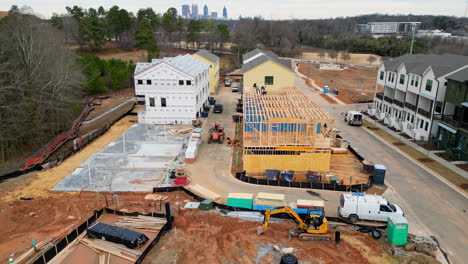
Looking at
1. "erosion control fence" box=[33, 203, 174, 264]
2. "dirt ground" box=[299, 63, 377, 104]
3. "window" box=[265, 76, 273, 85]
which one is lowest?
"erosion control fence" box=[33, 203, 174, 264]

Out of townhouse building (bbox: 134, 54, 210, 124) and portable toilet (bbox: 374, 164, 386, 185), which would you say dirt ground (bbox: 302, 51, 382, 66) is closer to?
townhouse building (bbox: 134, 54, 210, 124)

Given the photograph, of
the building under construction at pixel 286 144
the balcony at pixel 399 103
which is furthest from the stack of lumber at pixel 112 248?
the balcony at pixel 399 103

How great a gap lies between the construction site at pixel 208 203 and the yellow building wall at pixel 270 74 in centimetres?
1231

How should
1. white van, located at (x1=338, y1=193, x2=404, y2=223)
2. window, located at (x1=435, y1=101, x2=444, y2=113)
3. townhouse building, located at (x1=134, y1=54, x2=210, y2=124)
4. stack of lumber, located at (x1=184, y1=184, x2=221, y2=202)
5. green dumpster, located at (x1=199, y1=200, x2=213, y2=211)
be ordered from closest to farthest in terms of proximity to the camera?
white van, located at (x1=338, y1=193, x2=404, y2=223), green dumpster, located at (x1=199, y1=200, x2=213, y2=211), stack of lumber, located at (x1=184, y1=184, x2=221, y2=202), window, located at (x1=435, y1=101, x2=444, y2=113), townhouse building, located at (x1=134, y1=54, x2=210, y2=124)

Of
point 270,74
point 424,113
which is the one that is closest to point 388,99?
point 424,113

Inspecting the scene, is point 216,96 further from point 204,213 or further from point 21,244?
point 21,244

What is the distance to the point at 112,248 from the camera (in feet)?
57.7

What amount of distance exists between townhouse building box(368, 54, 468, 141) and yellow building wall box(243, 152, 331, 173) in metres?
14.9

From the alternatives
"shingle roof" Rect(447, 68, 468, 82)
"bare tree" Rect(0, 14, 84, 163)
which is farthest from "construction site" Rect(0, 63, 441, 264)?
"shingle roof" Rect(447, 68, 468, 82)

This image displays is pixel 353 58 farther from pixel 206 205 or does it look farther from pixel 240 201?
pixel 206 205

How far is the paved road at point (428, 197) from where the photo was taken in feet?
61.9

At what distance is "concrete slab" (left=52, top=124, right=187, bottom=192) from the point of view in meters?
25.2

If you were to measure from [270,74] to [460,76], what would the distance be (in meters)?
23.2

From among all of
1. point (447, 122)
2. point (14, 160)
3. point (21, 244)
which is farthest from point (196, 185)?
point (447, 122)
